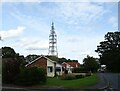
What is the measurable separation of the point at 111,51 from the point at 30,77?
8707 centimetres

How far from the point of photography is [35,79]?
116 feet

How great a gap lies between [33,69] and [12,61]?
322cm

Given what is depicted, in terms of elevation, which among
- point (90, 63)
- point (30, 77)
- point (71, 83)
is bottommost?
point (71, 83)

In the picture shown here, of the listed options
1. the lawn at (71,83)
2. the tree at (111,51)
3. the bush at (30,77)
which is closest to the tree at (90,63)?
the tree at (111,51)

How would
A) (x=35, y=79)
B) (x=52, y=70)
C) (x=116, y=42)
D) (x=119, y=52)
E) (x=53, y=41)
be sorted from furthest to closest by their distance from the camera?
(x=116, y=42) → (x=119, y=52) → (x=53, y=41) → (x=52, y=70) → (x=35, y=79)

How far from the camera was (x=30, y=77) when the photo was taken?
115 ft

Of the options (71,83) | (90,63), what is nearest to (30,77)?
(71,83)

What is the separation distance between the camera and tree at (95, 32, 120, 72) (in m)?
113

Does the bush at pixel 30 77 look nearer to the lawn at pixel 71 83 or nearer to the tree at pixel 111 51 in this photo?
the lawn at pixel 71 83

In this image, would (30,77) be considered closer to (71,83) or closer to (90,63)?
(71,83)

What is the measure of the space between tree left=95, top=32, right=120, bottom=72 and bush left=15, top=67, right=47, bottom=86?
76660 mm

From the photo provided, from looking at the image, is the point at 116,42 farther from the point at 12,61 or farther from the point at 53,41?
the point at 12,61

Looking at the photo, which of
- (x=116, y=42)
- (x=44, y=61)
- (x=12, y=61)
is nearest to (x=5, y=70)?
(x=12, y=61)

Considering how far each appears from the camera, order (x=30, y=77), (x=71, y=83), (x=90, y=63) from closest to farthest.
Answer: (x=30, y=77) → (x=71, y=83) → (x=90, y=63)
